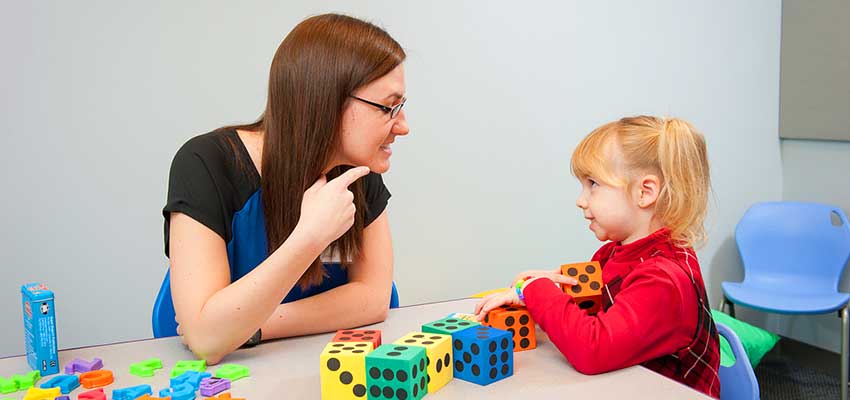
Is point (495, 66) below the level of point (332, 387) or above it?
above

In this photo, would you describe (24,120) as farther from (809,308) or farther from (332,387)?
(809,308)

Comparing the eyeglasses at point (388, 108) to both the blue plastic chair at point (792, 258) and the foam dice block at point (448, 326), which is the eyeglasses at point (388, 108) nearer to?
the foam dice block at point (448, 326)

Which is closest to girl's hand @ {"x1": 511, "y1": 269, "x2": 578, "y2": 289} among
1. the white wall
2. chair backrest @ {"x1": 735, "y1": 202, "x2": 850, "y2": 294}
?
the white wall

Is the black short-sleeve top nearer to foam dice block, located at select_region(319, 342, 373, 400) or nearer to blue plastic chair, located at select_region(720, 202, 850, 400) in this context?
foam dice block, located at select_region(319, 342, 373, 400)

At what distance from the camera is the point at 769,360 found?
3.81m

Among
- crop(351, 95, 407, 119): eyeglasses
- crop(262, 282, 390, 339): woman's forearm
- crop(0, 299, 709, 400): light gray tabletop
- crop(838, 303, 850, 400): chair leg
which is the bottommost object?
crop(838, 303, 850, 400): chair leg

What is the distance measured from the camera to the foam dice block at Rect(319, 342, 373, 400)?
1.23m

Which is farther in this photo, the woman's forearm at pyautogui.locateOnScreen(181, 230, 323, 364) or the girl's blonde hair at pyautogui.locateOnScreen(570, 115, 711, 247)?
the girl's blonde hair at pyautogui.locateOnScreen(570, 115, 711, 247)

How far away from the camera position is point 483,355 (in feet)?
4.26

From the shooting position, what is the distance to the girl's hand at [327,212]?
1.42 m

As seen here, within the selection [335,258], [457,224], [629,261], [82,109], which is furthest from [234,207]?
[457,224]

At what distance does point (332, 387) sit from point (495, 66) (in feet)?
7.24

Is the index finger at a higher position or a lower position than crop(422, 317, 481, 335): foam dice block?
higher

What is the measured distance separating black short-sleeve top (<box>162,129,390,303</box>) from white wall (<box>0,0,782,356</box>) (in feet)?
3.53
